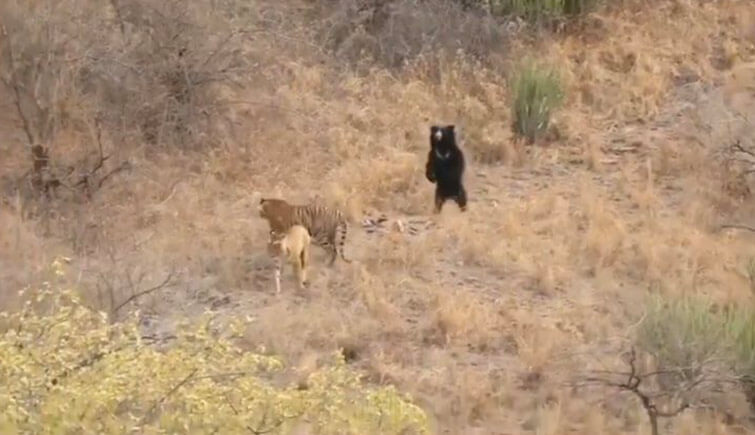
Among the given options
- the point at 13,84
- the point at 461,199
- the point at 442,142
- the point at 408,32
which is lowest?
the point at 461,199

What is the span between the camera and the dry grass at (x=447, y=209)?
32.5ft

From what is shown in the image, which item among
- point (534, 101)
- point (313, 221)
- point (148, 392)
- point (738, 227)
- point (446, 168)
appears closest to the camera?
point (148, 392)

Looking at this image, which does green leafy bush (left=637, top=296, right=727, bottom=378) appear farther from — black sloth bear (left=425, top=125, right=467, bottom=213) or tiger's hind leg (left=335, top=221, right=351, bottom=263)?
black sloth bear (left=425, top=125, right=467, bottom=213)

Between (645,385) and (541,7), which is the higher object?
(541,7)

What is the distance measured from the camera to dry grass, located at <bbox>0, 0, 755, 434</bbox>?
991 centimetres

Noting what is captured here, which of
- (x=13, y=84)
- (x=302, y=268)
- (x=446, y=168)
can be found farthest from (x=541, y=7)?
(x=302, y=268)

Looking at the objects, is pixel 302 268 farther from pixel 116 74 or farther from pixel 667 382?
pixel 116 74

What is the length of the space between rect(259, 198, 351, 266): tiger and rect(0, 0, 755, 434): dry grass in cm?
18

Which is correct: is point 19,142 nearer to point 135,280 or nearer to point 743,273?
point 135,280

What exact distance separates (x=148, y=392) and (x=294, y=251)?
4733 millimetres

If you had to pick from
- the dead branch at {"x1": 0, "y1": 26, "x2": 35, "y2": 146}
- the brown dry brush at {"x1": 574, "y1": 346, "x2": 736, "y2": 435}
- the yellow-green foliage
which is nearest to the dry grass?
the brown dry brush at {"x1": 574, "y1": 346, "x2": 736, "y2": 435}

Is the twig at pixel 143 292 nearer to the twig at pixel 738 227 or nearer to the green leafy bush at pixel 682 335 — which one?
the green leafy bush at pixel 682 335

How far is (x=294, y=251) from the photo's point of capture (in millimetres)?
10781

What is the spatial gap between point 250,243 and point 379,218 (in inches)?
52.1
